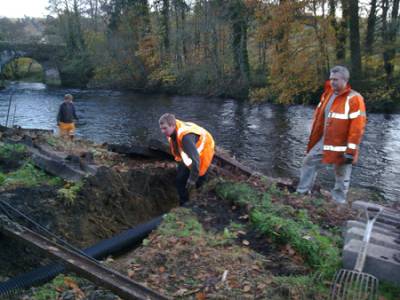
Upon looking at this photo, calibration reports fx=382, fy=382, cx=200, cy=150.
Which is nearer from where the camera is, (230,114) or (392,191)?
(392,191)

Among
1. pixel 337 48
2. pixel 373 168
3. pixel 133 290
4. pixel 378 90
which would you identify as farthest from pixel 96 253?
pixel 337 48

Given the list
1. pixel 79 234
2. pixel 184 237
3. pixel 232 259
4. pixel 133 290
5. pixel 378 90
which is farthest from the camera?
pixel 378 90

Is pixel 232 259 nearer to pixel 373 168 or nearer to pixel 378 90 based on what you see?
pixel 373 168

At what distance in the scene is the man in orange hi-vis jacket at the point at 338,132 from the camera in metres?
5.87

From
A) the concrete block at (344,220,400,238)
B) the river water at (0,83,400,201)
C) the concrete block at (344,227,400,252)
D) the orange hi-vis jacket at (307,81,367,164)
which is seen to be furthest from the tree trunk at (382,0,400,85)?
the concrete block at (344,227,400,252)

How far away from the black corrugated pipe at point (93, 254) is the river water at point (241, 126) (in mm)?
6044

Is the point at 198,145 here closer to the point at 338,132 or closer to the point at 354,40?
the point at 338,132

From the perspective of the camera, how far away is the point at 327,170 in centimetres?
1121

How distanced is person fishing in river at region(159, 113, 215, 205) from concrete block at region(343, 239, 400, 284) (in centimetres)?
251

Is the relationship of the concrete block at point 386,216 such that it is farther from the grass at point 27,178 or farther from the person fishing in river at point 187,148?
the grass at point 27,178

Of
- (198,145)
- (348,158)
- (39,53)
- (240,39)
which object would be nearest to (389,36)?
(240,39)

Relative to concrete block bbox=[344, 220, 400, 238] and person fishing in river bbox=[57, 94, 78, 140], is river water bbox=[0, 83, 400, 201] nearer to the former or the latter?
person fishing in river bbox=[57, 94, 78, 140]

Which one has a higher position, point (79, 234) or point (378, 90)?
point (378, 90)

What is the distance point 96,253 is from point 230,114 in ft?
55.7
